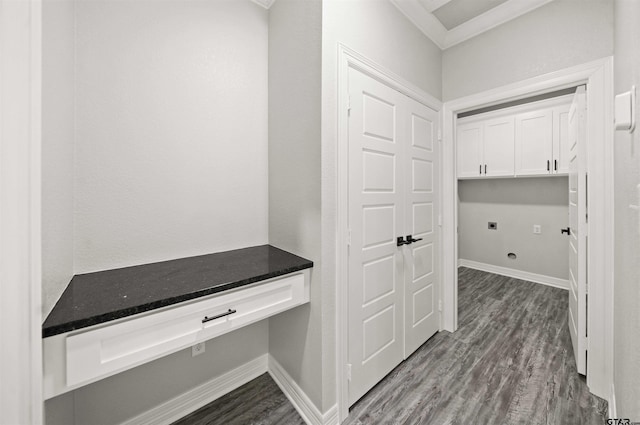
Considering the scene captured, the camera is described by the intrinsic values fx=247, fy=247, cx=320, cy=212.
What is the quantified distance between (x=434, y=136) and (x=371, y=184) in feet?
3.45

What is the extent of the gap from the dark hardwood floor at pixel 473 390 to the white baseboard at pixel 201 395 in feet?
0.14

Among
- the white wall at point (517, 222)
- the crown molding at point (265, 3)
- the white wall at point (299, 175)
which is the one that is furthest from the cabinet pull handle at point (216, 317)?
the white wall at point (517, 222)

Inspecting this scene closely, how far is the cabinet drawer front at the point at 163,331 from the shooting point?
839 mm

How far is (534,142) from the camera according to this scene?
3.46m

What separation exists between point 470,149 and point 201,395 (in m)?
4.63

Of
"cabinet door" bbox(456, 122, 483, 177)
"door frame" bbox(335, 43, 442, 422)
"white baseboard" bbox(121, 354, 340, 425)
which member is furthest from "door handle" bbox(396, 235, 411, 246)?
"cabinet door" bbox(456, 122, 483, 177)

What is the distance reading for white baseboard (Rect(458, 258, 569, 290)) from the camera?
11.5ft

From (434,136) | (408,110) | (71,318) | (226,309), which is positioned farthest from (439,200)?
(71,318)

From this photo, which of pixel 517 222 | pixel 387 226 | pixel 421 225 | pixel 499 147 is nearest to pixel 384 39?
pixel 387 226

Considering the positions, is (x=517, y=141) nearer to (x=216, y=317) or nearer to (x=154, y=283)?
(x=216, y=317)

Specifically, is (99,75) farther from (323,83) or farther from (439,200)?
(439,200)

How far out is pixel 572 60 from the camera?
66.6 inches

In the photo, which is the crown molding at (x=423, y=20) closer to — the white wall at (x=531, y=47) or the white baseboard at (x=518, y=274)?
the white wall at (x=531, y=47)

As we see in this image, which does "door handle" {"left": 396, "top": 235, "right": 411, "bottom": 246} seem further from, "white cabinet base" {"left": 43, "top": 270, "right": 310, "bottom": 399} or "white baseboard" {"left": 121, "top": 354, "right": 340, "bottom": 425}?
"white baseboard" {"left": 121, "top": 354, "right": 340, "bottom": 425}
